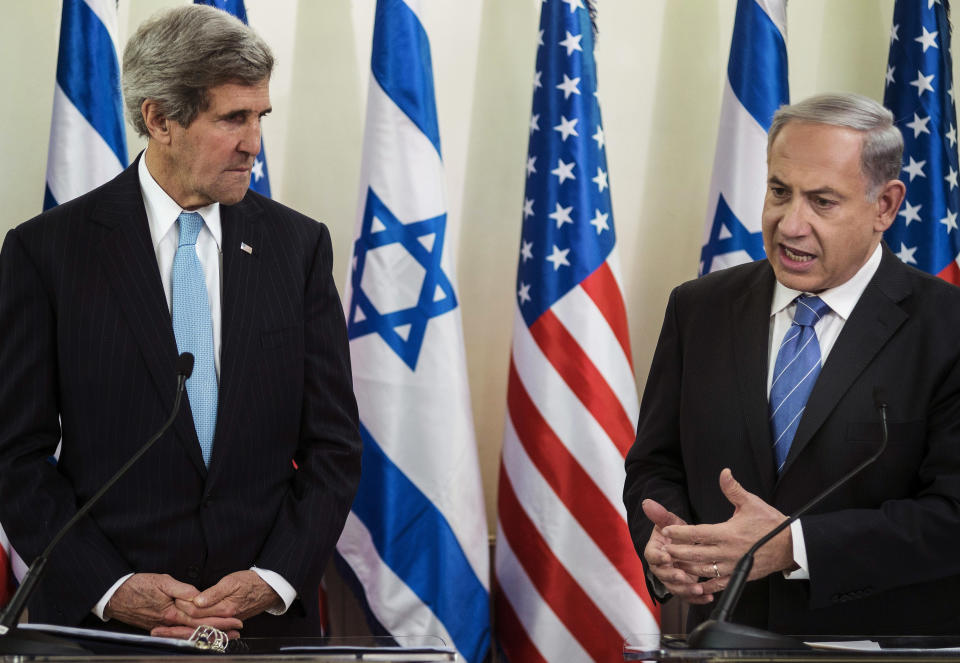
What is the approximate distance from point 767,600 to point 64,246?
1459mm

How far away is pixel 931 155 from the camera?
3.28 metres

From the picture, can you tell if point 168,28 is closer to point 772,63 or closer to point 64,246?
point 64,246

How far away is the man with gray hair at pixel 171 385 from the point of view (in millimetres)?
1960

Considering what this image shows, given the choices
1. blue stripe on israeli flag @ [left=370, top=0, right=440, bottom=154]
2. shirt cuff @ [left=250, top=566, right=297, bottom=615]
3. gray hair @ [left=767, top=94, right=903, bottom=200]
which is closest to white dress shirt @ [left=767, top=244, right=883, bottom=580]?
gray hair @ [left=767, top=94, right=903, bottom=200]

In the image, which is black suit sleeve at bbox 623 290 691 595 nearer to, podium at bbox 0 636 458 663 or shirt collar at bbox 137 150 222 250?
podium at bbox 0 636 458 663

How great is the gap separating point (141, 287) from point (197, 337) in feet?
0.46

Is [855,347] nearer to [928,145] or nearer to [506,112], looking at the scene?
[928,145]

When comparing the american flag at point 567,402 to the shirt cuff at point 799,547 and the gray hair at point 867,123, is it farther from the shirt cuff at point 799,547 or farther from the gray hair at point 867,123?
the shirt cuff at point 799,547

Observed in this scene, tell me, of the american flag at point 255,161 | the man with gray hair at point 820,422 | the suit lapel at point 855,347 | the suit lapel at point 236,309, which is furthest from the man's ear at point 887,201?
the american flag at point 255,161

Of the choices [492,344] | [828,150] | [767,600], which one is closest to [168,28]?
[828,150]

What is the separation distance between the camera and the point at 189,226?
6.96 ft

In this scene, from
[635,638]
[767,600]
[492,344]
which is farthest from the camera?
[492,344]

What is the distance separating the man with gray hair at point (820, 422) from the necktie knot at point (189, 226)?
969mm

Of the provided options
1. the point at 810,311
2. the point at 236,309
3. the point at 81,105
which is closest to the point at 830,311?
the point at 810,311
